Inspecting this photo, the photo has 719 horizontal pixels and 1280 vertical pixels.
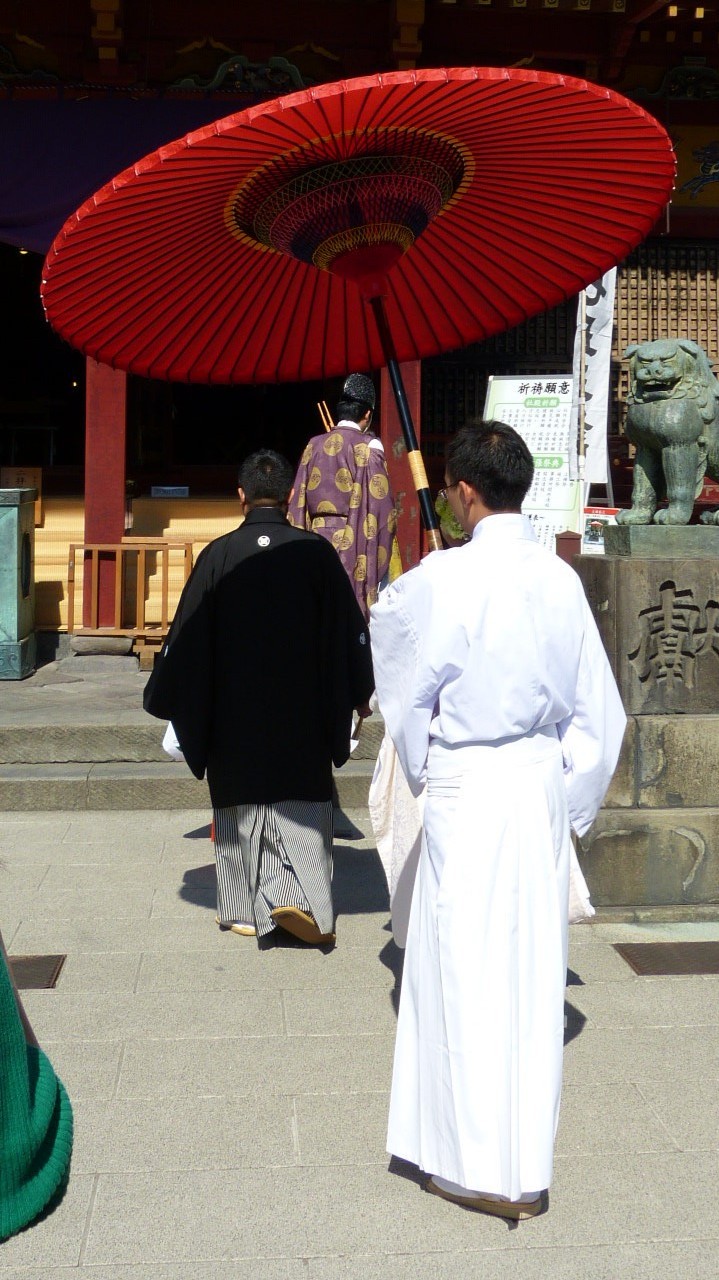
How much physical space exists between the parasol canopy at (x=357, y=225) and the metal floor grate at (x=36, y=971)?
2035 mm

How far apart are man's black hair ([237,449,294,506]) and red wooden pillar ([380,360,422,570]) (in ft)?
14.9

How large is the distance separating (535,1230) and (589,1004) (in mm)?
1366

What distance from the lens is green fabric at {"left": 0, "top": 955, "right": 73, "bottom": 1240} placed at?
1.64m

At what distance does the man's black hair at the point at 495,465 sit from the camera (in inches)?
119

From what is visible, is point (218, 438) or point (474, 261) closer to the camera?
point (474, 261)

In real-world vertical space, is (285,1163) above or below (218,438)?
below

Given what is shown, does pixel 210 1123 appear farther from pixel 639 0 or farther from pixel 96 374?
pixel 639 0

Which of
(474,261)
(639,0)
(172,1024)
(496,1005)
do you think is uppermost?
(639,0)

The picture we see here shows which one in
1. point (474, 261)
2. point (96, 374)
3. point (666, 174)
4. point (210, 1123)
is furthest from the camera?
point (96, 374)

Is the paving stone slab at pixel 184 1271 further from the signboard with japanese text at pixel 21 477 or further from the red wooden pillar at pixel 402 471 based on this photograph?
the signboard with japanese text at pixel 21 477

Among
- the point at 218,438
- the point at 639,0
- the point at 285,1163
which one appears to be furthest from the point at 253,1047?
the point at 218,438

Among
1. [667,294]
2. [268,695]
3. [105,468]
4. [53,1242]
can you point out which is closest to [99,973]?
[268,695]

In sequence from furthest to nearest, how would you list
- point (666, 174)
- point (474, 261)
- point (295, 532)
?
point (295, 532) < point (474, 261) < point (666, 174)

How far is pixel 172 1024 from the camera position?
4004 mm
